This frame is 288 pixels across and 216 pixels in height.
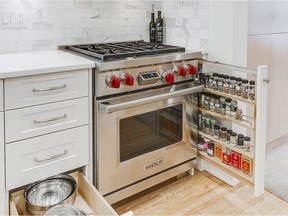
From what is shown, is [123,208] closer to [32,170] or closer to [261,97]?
[32,170]

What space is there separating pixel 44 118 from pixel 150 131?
704 mm

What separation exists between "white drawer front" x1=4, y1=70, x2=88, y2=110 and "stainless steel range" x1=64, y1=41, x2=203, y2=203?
0.33 ft

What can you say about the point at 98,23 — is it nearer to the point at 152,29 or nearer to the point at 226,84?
the point at 152,29

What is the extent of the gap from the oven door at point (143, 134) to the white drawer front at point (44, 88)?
0.16 meters

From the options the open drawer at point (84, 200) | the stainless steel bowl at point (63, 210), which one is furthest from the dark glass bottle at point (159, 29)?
the stainless steel bowl at point (63, 210)

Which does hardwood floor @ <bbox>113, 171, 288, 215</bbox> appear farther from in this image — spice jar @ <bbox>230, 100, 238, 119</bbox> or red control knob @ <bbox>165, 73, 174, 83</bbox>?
red control knob @ <bbox>165, 73, 174, 83</bbox>

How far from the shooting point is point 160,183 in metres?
2.29

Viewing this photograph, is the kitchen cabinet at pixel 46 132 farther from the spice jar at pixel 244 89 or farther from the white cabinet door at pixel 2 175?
the spice jar at pixel 244 89

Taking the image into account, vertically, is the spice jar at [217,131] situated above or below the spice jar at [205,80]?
below

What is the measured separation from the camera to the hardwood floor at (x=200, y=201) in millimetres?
1977

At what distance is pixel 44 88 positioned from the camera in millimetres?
1574

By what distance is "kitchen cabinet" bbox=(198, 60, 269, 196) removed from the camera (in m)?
1.73

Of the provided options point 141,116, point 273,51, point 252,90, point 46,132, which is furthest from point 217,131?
point 46,132

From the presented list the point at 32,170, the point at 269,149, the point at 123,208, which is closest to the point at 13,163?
the point at 32,170
